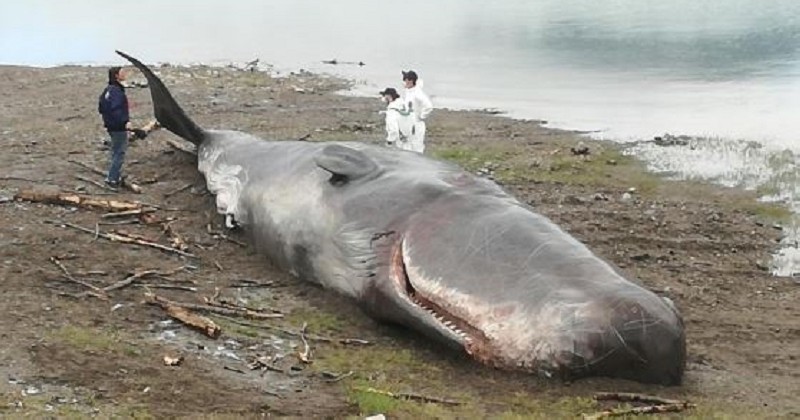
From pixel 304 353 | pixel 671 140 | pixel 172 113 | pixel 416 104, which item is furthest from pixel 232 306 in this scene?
pixel 671 140

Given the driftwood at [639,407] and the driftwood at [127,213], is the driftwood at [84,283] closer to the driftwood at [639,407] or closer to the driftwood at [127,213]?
the driftwood at [127,213]

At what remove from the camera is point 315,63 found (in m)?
43.3

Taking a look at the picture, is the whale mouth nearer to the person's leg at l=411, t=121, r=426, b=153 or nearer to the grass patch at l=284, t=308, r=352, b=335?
the grass patch at l=284, t=308, r=352, b=335

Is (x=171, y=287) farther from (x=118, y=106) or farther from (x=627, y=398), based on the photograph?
(x=118, y=106)

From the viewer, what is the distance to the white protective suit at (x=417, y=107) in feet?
54.4

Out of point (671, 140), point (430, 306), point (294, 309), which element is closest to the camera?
point (430, 306)

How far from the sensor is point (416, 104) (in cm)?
1669

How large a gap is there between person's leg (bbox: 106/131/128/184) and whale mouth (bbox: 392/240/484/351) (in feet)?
20.6

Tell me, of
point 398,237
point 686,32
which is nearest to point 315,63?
point 686,32

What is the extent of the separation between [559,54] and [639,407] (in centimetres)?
4084

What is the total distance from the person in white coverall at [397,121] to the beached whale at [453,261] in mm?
3669

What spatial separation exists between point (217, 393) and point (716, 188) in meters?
12.1

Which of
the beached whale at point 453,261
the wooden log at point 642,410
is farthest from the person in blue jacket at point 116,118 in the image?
the wooden log at point 642,410

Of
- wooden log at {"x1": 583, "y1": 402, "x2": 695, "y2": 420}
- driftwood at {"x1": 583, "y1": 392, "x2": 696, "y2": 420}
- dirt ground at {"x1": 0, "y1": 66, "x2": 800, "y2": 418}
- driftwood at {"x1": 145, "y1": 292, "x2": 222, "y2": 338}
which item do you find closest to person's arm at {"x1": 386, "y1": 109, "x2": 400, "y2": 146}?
dirt ground at {"x1": 0, "y1": 66, "x2": 800, "y2": 418}
